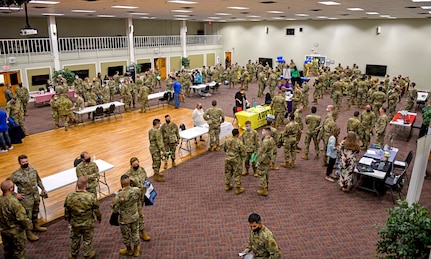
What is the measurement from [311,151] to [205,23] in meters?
23.3

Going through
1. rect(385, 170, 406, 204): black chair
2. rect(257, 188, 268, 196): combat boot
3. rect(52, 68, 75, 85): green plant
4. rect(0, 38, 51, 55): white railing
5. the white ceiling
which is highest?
the white ceiling

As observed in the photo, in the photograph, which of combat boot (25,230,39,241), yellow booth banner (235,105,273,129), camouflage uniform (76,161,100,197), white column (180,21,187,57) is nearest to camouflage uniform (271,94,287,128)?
yellow booth banner (235,105,273,129)

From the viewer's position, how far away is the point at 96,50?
20000 millimetres

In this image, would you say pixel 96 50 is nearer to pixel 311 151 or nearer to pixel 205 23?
pixel 205 23

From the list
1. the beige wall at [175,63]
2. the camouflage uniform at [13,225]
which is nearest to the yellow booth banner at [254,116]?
the camouflage uniform at [13,225]

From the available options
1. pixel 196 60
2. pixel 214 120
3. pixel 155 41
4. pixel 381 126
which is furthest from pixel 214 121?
pixel 196 60

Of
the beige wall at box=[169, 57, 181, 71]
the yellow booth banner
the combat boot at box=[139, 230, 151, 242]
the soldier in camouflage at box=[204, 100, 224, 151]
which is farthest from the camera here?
the beige wall at box=[169, 57, 181, 71]

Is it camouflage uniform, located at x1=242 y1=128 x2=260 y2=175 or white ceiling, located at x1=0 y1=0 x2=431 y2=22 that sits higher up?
white ceiling, located at x1=0 y1=0 x2=431 y2=22

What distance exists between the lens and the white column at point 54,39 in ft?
57.3

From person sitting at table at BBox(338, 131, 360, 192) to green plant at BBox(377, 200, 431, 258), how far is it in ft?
11.0

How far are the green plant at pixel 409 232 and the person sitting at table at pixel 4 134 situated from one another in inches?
414

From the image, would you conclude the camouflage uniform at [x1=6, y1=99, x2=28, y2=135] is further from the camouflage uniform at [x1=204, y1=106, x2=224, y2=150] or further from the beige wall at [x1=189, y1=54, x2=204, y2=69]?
the beige wall at [x1=189, y1=54, x2=204, y2=69]

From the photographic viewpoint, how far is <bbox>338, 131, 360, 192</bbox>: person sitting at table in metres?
7.02

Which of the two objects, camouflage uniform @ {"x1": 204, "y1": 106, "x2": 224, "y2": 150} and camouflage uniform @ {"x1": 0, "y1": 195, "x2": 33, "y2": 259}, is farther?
camouflage uniform @ {"x1": 204, "y1": 106, "x2": 224, "y2": 150}
